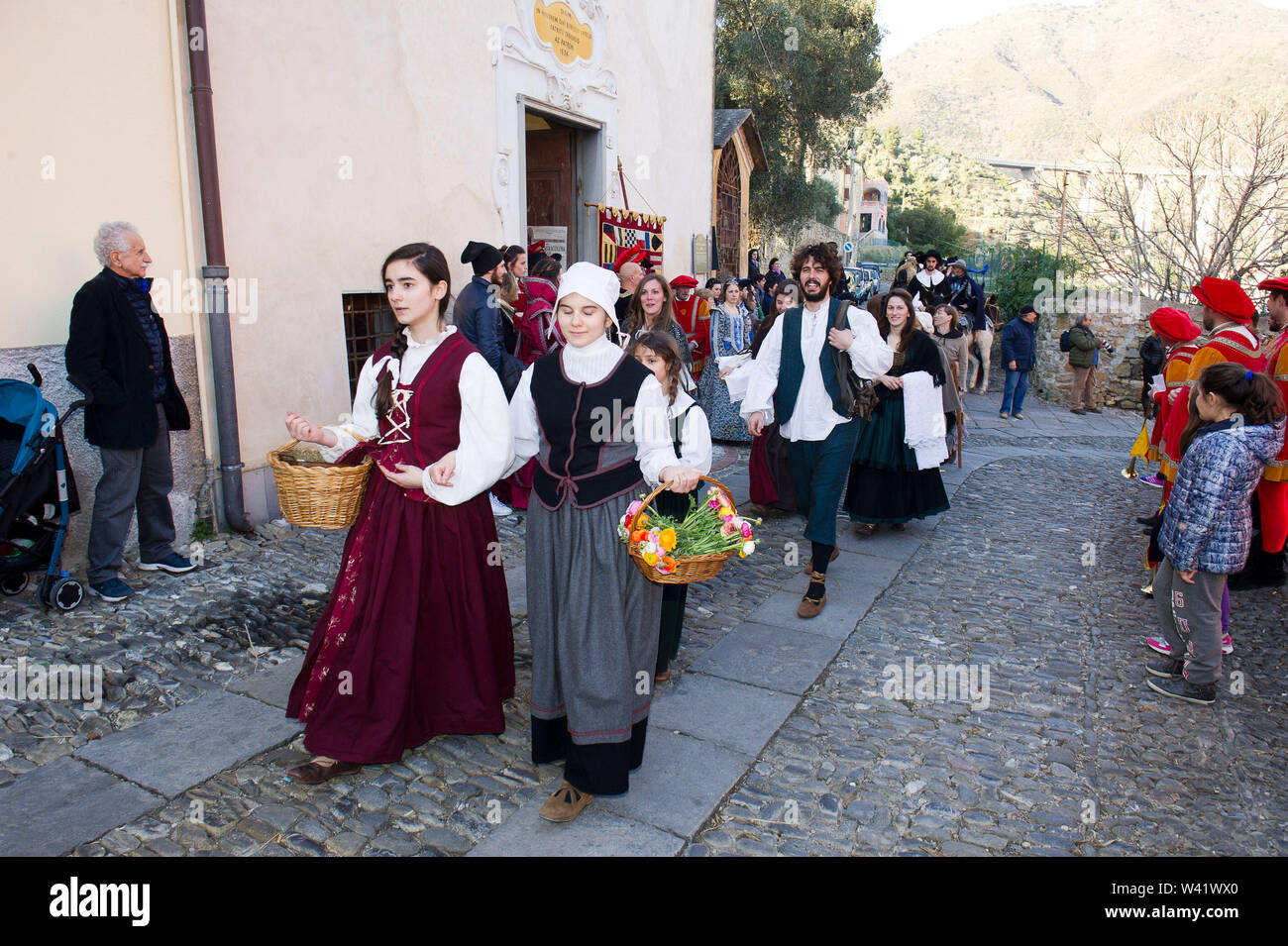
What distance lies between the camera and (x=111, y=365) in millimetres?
4902

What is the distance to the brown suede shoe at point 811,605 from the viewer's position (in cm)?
502

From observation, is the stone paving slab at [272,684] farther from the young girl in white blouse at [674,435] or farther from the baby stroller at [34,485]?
the young girl in white blouse at [674,435]

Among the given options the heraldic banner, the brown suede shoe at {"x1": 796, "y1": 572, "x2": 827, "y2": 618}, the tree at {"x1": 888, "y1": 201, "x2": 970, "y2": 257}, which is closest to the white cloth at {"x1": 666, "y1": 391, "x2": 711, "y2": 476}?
the brown suede shoe at {"x1": 796, "y1": 572, "x2": 827, "y2": 618}

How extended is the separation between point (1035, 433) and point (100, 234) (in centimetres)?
1128

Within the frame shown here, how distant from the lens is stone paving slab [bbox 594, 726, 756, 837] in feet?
10.1

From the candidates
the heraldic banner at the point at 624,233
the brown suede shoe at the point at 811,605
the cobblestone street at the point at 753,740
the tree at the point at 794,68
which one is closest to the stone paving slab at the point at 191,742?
the cobblestone street at the point at 753,740

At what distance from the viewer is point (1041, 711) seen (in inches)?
157

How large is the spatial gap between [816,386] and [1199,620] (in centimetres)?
225

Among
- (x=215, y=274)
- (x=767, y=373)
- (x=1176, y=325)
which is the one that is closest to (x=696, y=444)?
(x=767, y=373)

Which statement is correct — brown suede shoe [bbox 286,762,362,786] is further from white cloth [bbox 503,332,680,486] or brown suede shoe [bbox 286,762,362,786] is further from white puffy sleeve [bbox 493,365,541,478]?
white cloth [bbox 503,332,680,486]

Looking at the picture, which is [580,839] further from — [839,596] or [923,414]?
[923,414]

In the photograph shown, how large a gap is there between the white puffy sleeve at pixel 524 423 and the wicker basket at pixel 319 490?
0.58 meters
